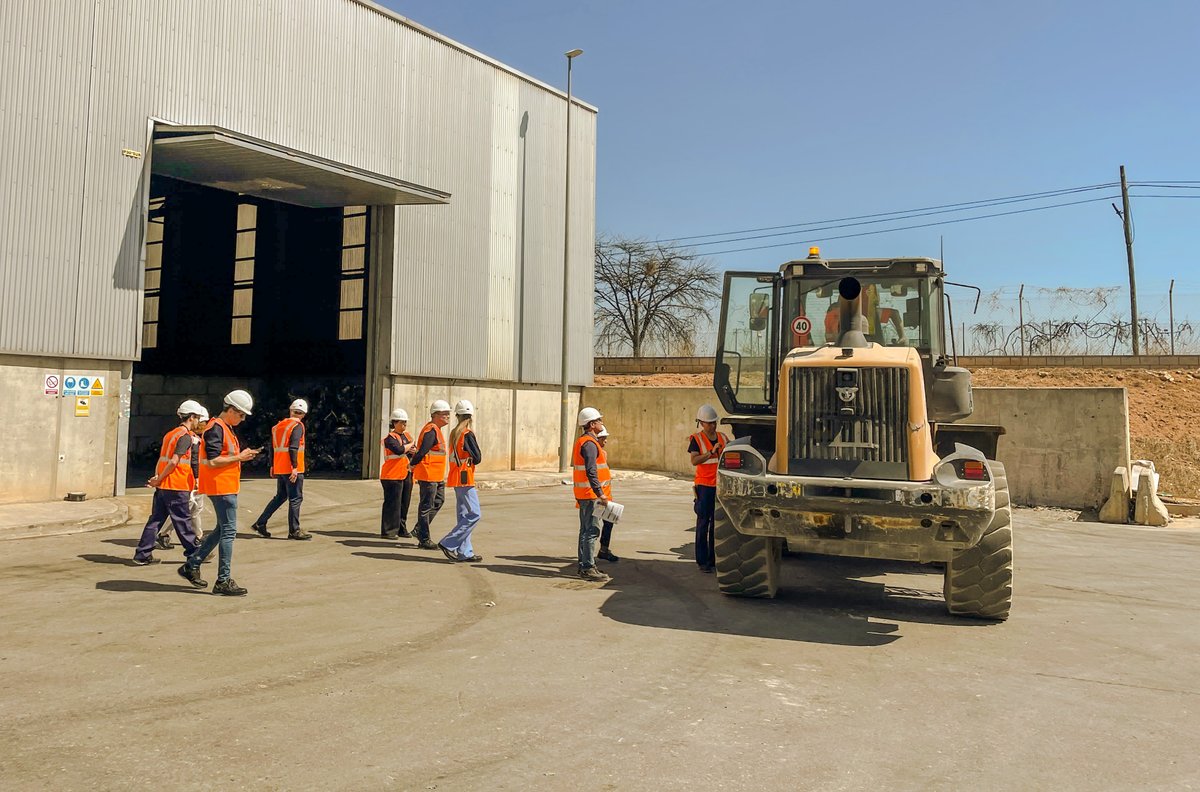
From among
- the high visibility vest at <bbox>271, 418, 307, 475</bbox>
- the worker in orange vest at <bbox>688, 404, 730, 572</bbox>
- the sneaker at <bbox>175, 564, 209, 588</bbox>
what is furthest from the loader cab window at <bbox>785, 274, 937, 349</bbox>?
the high visibility vest at <bbox>271, 418, 307, 475</bbox>

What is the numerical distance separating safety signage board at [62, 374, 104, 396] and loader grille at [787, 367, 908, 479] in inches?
515

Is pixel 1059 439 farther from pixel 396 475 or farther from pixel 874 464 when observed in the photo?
pixel 396 475

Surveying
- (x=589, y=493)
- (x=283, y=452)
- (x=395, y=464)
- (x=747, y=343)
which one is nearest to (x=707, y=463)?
(x=747, y=343)

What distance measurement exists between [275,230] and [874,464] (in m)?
23.4

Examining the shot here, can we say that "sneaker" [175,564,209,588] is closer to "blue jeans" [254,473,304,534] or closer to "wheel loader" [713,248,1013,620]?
"blue jeans" [254,473,304,534]

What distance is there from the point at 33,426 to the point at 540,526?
28.3ft

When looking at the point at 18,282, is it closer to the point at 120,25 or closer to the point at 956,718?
the point at 120,25

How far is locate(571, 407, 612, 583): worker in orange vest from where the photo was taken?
957 centimetres

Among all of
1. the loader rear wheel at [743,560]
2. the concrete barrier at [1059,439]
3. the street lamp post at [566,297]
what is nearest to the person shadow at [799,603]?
the loader rear wheel at [743,560]

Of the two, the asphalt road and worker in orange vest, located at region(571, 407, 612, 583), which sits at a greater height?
worker in orange vest, located at region(571, 407, 612, 583)

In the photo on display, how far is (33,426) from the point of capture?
1489 cm

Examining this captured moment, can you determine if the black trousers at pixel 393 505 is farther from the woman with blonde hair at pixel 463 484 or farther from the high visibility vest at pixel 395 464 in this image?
the woman with blonde hair at pixel 463 484

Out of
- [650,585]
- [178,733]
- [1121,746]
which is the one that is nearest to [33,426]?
[650,585]

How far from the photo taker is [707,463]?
1031 centimetres
